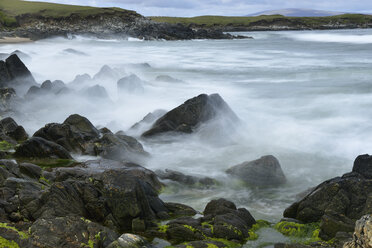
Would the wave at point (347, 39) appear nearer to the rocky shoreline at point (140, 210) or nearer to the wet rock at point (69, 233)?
the rocky shoreline at point (140, 210)

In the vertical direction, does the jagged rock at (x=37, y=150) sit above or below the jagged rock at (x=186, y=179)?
above

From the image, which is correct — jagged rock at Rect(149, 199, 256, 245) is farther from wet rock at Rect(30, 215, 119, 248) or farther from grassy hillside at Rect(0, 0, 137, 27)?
grassy hillside at Rect(0, 0, 137, 27)

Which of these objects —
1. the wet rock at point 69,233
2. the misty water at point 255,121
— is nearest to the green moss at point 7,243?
the wet rock at point 69,233

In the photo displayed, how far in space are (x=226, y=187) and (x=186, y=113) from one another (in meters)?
5.81

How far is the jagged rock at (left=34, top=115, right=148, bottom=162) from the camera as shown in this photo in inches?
539

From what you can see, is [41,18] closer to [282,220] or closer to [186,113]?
[186,113]

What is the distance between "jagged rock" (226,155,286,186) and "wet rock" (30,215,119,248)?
608 centimetres

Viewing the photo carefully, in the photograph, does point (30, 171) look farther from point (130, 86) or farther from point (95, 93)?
point (130, 86)

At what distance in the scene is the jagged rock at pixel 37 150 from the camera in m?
12.7

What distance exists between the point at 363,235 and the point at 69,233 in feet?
14.0

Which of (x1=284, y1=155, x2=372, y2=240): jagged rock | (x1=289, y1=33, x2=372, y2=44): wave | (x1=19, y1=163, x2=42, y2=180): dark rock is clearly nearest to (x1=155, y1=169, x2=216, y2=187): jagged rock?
(x1=284, y1=155, x2=372, y2=240): jagged rock

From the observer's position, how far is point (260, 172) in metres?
12.3

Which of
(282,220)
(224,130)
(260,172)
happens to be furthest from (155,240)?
(224,130)

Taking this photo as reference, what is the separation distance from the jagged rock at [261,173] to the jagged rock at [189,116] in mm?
4786
